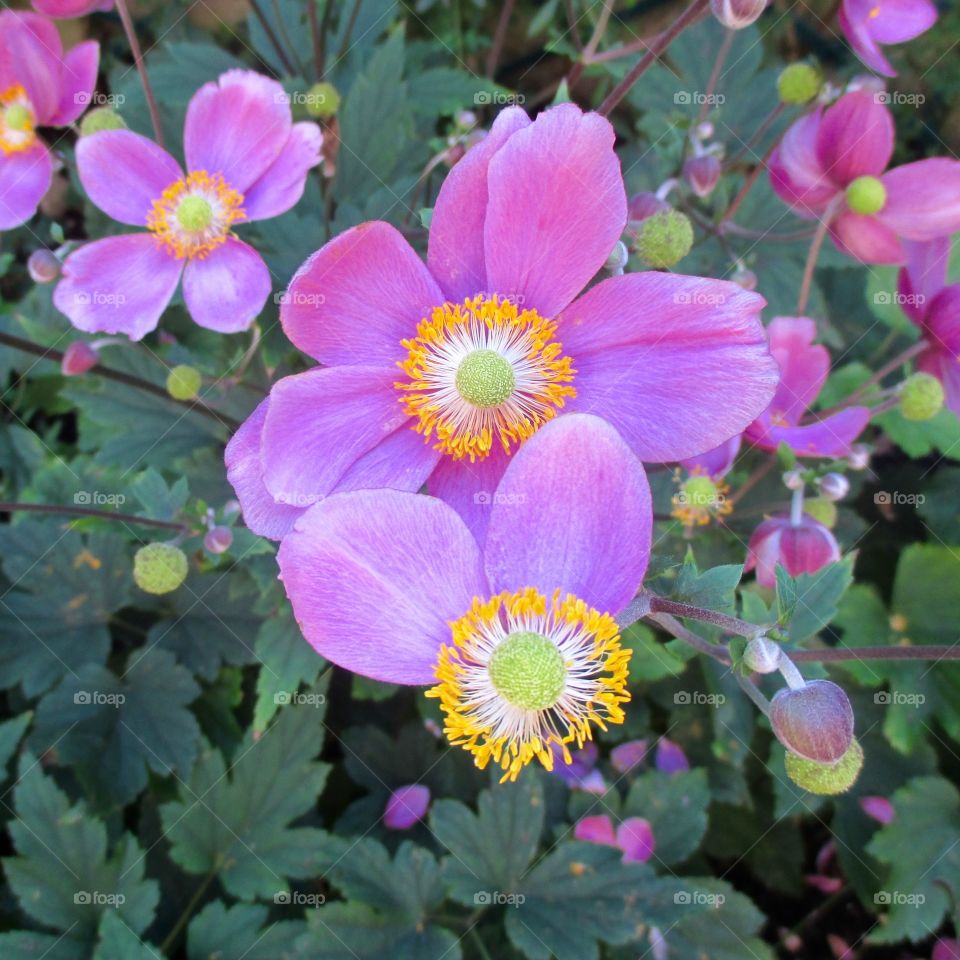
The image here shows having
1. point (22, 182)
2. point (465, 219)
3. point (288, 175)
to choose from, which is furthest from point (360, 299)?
point (22, 182)

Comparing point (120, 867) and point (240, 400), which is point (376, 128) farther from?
point (120, 867)

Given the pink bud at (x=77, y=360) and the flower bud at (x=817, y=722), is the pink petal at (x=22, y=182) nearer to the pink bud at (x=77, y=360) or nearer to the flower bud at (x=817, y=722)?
the pink bud at (x=77, y=360)

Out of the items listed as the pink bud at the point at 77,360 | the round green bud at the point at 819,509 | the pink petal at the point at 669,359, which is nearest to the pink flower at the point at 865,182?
the round green bud at the point at 819,509

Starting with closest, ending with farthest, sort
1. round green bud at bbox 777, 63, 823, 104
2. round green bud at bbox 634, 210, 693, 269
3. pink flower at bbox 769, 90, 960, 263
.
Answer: round green bud at bbox 634, 210, 693, 269 → pink flower at bbox 769, 90, 960, 263 → round green bud at bbox 777, 63, 823, 104

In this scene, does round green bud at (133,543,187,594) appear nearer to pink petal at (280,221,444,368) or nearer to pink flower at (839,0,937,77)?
pink petal at (280,221,444,368)

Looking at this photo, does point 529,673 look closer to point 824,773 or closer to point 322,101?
point 824,773

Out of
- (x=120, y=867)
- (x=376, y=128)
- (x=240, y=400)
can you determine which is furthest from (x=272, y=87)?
(x=120, y=867)

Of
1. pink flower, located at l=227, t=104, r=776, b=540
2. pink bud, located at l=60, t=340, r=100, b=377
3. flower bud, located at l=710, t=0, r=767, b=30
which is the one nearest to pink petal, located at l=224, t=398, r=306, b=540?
pink flower, located at l=227, t=104, r=776, b=540
